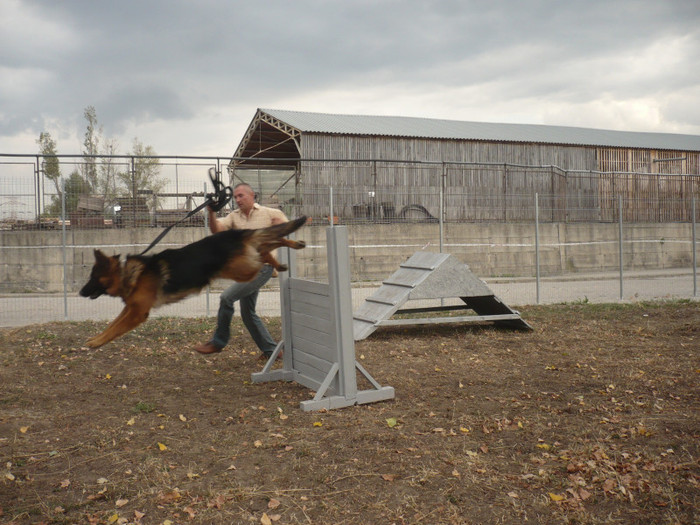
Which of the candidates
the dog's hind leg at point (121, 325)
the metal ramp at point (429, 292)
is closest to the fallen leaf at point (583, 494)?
the dog's hind leg at point (121, 325)

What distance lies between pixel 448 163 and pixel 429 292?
1223cm

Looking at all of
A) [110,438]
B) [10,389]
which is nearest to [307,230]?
[10,389]

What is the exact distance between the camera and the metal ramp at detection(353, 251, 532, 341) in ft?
27.1

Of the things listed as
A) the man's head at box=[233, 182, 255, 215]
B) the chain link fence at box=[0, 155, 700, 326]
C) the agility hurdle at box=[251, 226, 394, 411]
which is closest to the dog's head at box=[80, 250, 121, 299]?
the agility hurdle at box=[251, 226, 394, 411]

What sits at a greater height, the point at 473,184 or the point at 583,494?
the point at 473,184

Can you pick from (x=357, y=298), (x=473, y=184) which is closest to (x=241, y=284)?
(x=357, y=298)

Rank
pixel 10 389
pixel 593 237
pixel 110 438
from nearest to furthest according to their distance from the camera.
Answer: pixel 110 438
pixel 10 389
pixel 593 237

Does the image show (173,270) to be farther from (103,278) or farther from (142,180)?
(142,180)

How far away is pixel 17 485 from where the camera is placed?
369cm

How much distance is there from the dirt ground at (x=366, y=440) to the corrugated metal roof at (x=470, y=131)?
1937cm

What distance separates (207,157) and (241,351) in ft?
33.6

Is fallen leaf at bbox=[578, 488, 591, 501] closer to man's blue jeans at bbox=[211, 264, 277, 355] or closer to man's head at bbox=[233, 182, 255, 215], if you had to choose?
man's blue jeans at bbox=[211, 264, 277, 355]

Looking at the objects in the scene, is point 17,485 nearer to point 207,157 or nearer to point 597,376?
point 597,376

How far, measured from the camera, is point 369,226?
686 inches
